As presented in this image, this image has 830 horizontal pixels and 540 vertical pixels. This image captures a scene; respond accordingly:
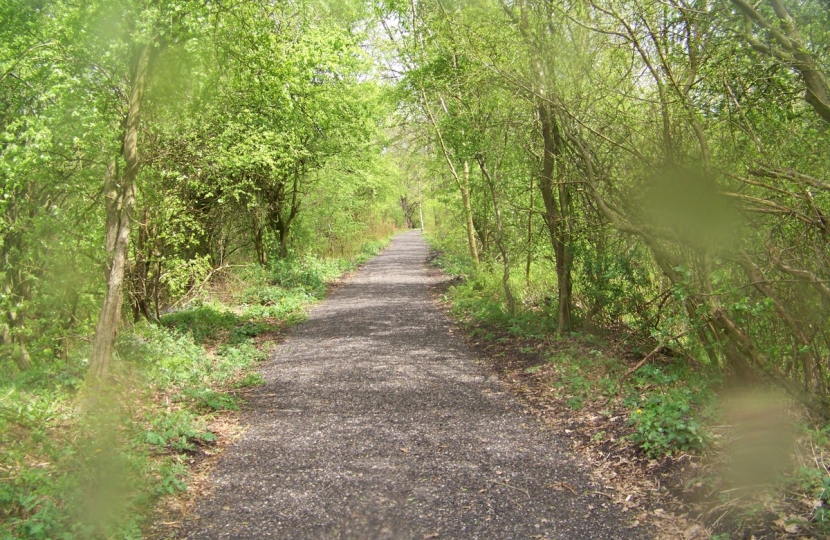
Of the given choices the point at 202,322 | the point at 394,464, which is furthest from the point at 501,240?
the point at 394,464

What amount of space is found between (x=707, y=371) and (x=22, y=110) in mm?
8485

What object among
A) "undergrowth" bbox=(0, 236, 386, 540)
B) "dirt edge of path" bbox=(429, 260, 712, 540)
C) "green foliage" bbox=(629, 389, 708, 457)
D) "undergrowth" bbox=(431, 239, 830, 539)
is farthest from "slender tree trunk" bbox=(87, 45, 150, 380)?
"green foliage" bbox=(629, 389, 708, 457)

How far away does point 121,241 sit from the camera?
245 inches

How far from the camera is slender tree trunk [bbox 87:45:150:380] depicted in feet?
19.9

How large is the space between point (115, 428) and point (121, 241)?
2362 mm

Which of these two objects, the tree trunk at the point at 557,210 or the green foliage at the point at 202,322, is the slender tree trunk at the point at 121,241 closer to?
the green foliage at the point at 202,322

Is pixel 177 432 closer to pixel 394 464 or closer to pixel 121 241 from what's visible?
pixel 394 464

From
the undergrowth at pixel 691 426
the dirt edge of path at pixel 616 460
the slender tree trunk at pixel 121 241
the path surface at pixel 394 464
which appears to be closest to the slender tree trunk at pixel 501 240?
the undergrowth at pixel 691 426

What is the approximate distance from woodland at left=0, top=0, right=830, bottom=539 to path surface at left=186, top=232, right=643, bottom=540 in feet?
2.00

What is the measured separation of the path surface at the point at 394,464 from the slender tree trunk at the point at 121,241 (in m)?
1.69

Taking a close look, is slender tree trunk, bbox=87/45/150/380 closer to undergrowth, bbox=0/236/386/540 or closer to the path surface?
undergrowth, bbox=0/236/386/540

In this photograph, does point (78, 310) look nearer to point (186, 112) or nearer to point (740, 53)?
point (186, 112)

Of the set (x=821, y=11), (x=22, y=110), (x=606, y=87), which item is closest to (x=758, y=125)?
(x=821, y=11)

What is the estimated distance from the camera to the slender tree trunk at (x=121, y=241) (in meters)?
6.06
